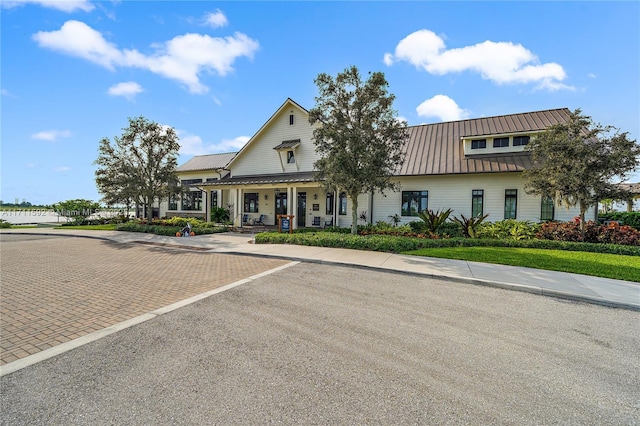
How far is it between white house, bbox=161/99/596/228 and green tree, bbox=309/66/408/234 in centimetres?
279

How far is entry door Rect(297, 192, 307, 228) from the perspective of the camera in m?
20.6

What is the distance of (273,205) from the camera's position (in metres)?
22.2

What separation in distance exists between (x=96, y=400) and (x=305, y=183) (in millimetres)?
14615

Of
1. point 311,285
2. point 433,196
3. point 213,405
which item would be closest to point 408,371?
point 213,405

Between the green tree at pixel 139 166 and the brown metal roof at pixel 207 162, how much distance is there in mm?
8000

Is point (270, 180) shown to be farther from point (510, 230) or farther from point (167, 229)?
point (510, 230)

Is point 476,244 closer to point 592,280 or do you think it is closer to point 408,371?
point 592,280

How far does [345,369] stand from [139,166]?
2104cm

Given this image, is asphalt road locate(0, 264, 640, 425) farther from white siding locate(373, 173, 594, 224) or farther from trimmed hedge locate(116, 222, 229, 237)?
trimmed hedge locate(116, 222, 229, 237)

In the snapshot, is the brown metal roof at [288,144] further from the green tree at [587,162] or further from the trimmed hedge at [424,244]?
the green tree at [587,162]

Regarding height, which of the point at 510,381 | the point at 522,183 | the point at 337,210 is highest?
the point at 522,183

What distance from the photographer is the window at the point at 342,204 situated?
61.8ft

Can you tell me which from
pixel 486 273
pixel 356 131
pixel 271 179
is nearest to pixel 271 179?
pixel 271 179

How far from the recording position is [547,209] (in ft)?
49.4
